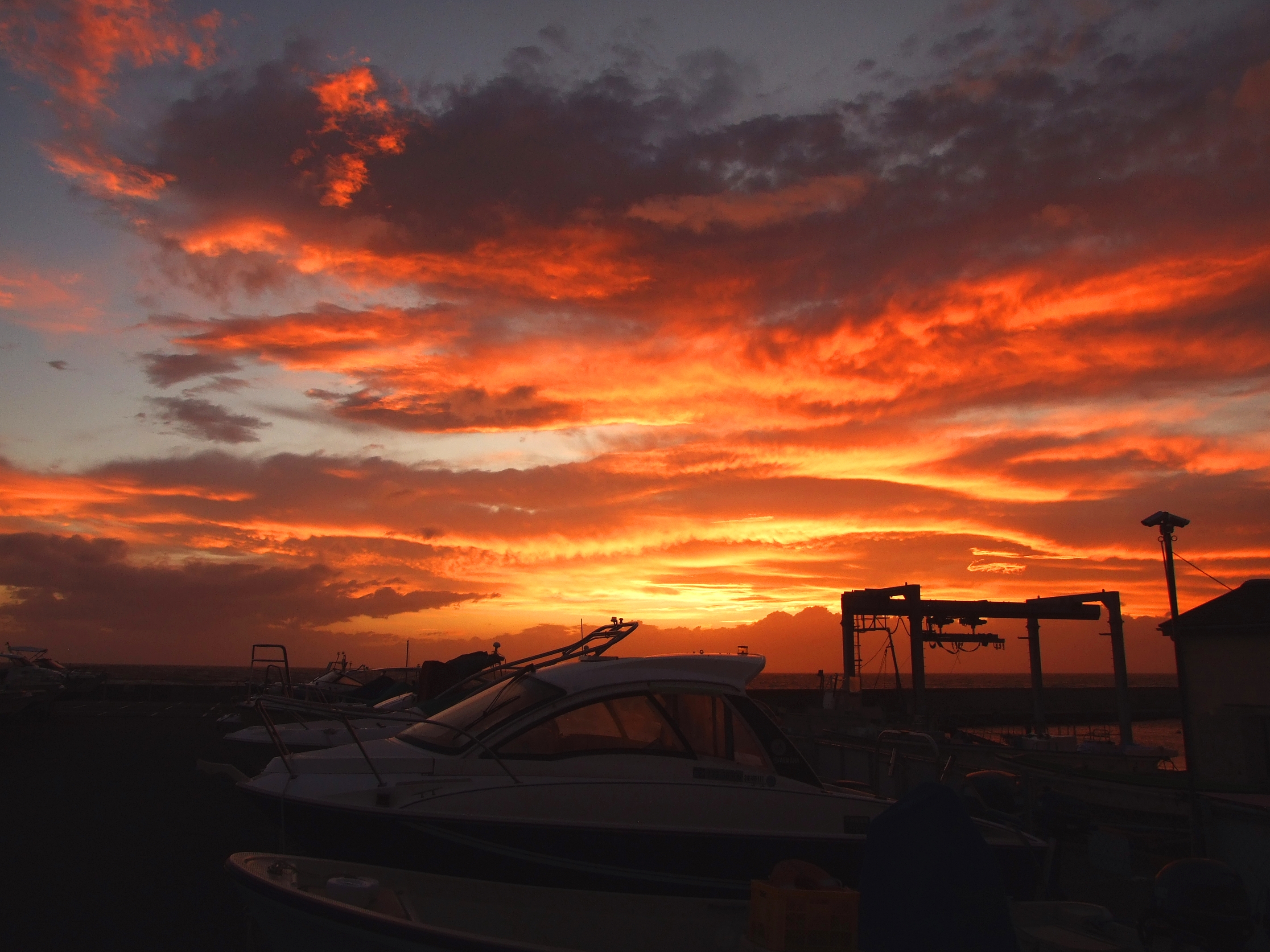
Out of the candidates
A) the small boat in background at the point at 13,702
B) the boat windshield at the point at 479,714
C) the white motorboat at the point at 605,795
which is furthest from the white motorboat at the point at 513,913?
the small boat in background at the point at 13,702

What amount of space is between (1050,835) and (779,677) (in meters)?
182

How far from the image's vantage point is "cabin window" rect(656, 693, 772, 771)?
627cm

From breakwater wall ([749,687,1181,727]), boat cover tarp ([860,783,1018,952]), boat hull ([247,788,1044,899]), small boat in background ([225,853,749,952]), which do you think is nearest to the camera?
boat cover tarp ([860,783,1018,952])

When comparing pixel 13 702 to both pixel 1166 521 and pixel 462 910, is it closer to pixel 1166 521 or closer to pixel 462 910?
pixel 462 910

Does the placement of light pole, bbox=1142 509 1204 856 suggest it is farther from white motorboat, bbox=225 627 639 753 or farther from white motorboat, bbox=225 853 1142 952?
white motorboat, bbox=225 627 639 753

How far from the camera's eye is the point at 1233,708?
19.9 m

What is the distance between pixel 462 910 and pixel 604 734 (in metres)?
1.56

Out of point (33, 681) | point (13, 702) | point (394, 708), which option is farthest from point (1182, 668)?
point (33, 681)

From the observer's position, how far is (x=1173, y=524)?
8234mm

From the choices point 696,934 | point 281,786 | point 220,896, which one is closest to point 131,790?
point 220,896

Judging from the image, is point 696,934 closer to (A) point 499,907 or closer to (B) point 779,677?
(A) point 499,907

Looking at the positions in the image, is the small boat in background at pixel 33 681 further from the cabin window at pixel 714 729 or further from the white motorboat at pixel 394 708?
the cabin window at pixel 714 729

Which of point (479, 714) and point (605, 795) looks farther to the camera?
point (479, 714)

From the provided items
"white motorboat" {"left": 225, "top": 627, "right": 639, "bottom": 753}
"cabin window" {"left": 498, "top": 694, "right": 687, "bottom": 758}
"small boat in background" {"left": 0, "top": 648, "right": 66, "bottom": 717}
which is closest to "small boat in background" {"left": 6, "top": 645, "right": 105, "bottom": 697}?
"small boat in background" {"left": 0, "top": 648, "right": 66, "bottom": 717}
